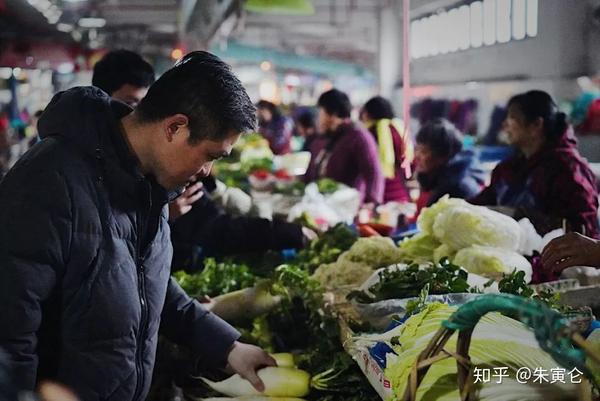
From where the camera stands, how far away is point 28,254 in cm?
200

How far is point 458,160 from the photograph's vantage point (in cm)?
552

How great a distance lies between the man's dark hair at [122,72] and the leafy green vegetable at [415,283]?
1694 millimetres

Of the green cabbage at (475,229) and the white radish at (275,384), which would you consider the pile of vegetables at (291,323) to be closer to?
the white radish at (275,384)

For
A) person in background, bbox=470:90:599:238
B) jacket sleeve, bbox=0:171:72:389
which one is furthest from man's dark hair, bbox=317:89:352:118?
jacket sleeve, bbox=0:171:72:389

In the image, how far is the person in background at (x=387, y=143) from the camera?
766 cm

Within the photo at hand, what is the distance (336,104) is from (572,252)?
16.4 ft

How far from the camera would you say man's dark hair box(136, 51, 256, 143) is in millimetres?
2178

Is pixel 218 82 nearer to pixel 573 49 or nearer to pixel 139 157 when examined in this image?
pixel 139 157

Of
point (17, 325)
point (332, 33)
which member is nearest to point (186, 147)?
point (17, 325)

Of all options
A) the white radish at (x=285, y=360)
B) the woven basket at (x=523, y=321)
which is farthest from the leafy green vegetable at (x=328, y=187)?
the woven basket at (x=523, y=321)

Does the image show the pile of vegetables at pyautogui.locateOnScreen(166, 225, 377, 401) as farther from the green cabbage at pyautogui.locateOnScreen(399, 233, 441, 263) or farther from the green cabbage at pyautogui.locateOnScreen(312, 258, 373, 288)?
the green cabbage at pyautogui.locateOnScreen(399, 233, 441, 263)

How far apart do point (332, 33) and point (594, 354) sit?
1001 inches

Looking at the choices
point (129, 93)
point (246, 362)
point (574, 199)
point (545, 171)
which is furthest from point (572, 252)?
point (129, 93)

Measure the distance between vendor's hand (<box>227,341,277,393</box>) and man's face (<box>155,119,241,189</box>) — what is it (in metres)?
0.88
